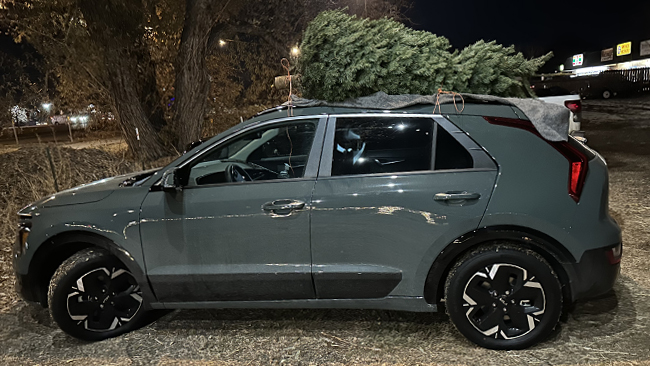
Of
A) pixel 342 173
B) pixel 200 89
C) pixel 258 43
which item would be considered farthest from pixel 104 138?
pixel 342 173

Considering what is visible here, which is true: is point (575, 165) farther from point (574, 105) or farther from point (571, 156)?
point (574, 105)

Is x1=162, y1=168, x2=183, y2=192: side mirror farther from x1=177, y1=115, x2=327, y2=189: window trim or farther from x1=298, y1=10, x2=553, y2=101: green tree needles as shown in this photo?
x1=298, y1=10, x2=553, y2=101: green tree needles

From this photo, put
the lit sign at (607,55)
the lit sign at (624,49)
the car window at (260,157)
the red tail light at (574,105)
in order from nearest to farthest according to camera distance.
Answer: the car window at (260,157) < the red tail light at (574,105) < the lit sign at (624,49) < the lit sign at (607,55)

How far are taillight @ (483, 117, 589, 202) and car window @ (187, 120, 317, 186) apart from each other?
4.19ft

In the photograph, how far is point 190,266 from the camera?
11.0ft

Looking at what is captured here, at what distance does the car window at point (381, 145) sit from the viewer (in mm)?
3215

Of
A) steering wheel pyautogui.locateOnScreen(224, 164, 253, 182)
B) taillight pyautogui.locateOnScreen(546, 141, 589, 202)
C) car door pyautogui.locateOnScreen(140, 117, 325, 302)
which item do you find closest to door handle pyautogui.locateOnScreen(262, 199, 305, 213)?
car door pyautogui.locateOnScreen(140, 117, 325, 302)

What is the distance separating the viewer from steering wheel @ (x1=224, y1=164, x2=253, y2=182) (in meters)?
3.70

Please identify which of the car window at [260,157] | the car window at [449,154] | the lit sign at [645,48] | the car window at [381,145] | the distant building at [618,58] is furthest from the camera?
the distant building at [618,58]

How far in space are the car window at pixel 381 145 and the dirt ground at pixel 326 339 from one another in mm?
1184

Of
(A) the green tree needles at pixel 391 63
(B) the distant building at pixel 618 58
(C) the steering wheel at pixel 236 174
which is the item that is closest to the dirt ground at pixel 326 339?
(C) the steering wheel at pixel 236 174

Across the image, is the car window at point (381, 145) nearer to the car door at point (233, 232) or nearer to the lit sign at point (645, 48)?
the car door at point (233, 232)

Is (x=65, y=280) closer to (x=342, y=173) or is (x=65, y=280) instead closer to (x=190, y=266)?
(x=190, y=266)

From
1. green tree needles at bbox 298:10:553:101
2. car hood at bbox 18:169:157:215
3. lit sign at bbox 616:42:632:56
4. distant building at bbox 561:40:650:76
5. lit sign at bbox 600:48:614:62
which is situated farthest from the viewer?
lit sign at bbox 600:48:614:62
